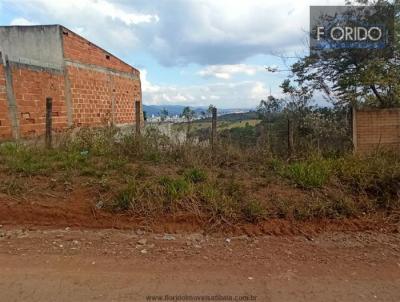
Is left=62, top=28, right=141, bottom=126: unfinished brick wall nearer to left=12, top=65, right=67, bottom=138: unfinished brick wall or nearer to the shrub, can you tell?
left=12, top=65, right=67, bottom=138: unfinished brick wall

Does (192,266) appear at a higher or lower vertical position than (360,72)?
lower

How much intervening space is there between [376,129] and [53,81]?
315 inches

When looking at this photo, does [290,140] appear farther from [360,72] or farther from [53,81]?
[53,81]

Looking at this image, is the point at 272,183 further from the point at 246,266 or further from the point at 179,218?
the point at 246,266

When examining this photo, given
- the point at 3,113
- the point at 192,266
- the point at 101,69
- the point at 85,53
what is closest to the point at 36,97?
the point at 3,113

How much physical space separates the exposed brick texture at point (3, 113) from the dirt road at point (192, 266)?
4.58 metres

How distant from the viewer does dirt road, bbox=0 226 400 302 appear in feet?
10.2

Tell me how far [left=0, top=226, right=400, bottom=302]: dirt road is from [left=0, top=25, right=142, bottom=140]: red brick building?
16.8 feet

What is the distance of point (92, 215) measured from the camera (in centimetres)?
484

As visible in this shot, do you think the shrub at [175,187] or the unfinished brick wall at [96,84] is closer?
the shrub at [175,187]

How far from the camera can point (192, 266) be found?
3.66 metres

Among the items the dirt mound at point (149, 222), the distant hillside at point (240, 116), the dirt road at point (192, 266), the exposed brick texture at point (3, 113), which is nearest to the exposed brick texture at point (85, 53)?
the exposed brick texture at point (3, 113)

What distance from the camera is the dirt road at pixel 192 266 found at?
3109 millimetres

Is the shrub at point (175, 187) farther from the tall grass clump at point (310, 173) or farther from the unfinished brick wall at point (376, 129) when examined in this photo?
the unfinished brick wall at point (376, 129)
